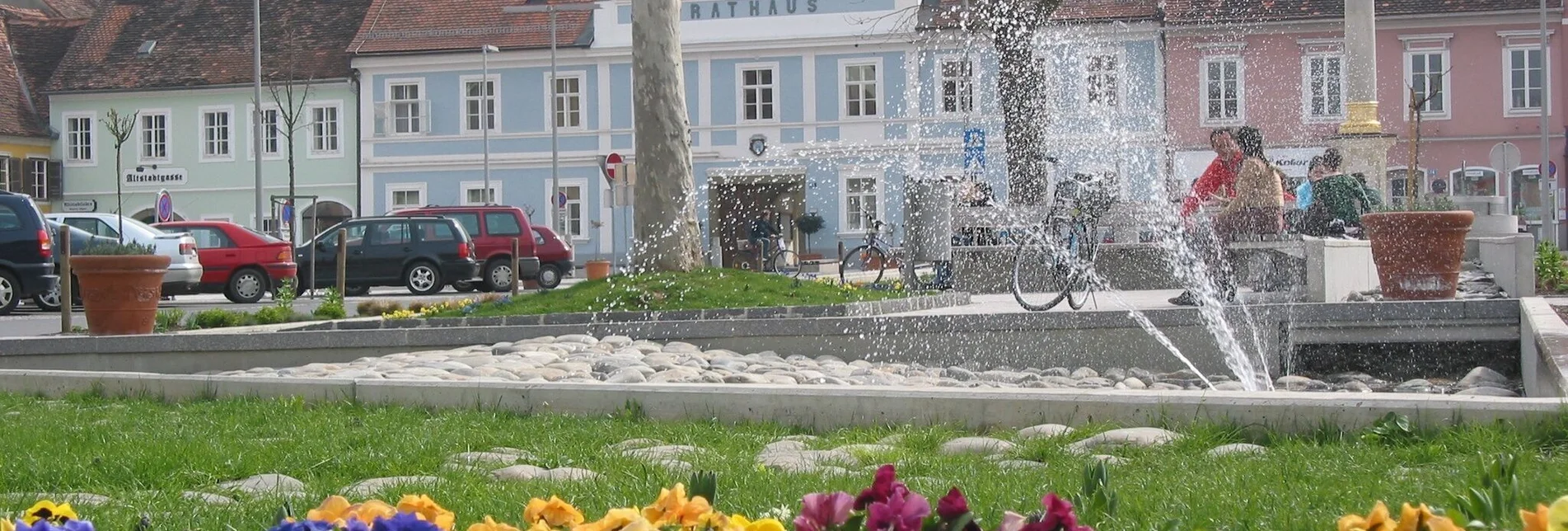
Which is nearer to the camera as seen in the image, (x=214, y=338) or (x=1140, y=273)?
(x=214, y=338)

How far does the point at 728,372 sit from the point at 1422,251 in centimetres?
472

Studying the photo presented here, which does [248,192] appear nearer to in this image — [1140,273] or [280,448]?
[1140,273]

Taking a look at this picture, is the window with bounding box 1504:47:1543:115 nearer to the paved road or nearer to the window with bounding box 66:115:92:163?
the paved road

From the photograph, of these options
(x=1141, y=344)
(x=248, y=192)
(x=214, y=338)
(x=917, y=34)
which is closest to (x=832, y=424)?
(x=1141, y=344)

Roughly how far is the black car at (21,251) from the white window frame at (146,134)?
98.3ft

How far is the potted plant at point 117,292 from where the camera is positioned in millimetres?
12906

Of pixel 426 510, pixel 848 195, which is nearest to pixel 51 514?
pixel 426 510

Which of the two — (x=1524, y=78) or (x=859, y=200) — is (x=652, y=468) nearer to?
(x=859, y=200)

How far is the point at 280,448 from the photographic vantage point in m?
6.30

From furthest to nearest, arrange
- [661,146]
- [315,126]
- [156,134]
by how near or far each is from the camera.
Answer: [156,134], [315,126], [661,146]

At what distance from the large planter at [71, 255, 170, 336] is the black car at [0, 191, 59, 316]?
36.4 feet

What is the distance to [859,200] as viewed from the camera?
47.0m

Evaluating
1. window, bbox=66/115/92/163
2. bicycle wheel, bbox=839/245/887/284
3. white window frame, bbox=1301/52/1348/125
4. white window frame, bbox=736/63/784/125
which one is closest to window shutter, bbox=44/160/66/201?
window, bbox=66/115/92/163

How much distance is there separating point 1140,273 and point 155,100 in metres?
39.4
